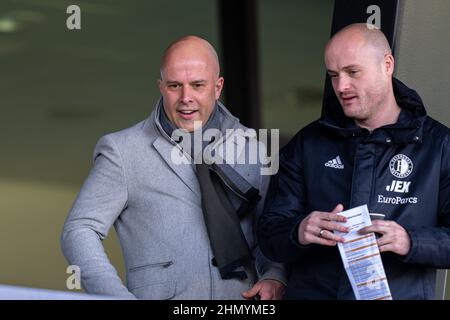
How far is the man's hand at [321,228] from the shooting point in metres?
2.91

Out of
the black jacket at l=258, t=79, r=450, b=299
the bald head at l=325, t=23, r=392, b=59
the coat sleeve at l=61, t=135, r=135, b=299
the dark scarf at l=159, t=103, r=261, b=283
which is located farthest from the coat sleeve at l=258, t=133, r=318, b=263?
the coat sleeve at l=61, t=135, r=135, b=299

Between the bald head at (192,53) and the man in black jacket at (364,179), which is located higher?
the bald head at (192,53)

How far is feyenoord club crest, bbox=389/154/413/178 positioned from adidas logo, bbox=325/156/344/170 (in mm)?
154

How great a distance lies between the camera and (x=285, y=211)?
3.22 m

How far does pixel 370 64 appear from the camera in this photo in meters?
3.15

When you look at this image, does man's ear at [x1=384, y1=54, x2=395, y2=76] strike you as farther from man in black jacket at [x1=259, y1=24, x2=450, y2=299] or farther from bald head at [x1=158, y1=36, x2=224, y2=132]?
bald head at [x1=158, y1=36, x2=224, y2=132]

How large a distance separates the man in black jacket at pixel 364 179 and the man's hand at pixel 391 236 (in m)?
0.03

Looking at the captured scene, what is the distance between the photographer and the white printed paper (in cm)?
289

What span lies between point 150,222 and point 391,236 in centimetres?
82

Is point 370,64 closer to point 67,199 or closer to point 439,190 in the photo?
point 439,190

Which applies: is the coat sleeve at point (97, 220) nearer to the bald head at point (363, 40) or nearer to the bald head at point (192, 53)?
the bald head at point (192, 53)

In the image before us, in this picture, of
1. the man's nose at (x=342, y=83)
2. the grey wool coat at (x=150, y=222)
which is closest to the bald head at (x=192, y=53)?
the grey wool coat at (x=150, y=222)

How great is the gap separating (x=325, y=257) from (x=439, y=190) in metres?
0.38
